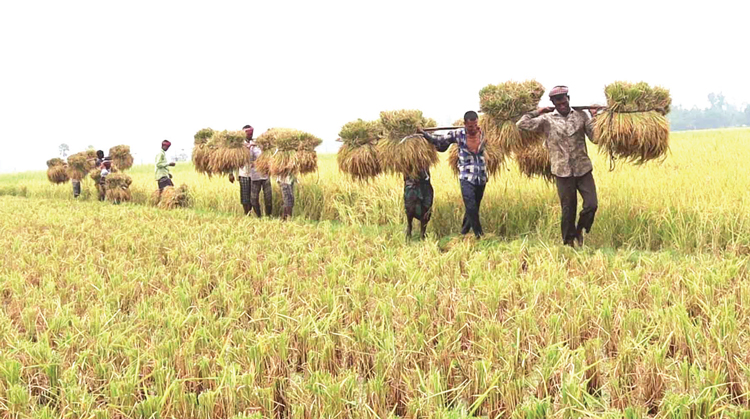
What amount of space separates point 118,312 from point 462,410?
7.54 feet

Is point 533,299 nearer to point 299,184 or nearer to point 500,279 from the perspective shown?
point 500,279

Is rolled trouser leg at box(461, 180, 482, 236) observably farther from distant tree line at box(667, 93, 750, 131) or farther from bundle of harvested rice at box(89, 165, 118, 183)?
distant tree line at box(667, 93, 750, 131)

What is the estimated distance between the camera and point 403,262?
4098 mm

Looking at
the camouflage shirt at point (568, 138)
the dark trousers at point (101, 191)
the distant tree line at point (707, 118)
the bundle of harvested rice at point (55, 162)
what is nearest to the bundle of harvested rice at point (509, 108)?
the camouflage shirt at point (568, 138)

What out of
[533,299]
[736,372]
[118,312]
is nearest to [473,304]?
[533,299]

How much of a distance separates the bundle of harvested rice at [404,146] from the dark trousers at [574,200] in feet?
4.86

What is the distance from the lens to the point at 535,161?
5.73 metres

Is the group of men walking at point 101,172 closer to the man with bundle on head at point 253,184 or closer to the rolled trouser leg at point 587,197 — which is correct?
the man with bundle on head at point 253,184

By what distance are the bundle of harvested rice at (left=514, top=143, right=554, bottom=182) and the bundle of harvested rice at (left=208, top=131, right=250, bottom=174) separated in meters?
4.59

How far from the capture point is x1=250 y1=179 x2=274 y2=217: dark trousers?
8203mm

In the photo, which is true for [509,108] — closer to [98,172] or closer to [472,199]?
[472,199]

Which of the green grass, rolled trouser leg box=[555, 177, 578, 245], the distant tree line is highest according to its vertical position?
the distant tree line

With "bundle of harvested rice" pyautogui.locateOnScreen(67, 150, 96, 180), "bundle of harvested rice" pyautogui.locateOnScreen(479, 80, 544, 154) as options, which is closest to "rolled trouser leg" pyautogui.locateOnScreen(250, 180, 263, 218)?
"bundle of harvested rice" pyautogui.locateOnScreen(479, 80, 544, 154)

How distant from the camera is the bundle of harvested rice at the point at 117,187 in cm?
1190
